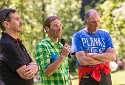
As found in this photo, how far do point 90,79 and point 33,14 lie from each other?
15580 mm

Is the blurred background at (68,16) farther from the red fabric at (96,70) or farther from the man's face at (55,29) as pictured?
the man's face at (55,29)

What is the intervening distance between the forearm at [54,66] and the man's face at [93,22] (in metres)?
1.13

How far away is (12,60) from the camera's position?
3.57 metres

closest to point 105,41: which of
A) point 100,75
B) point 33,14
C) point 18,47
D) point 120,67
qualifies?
point 100,75

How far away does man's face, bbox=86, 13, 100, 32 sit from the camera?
203 inches

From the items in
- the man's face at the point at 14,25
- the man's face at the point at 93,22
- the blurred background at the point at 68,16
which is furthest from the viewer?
the blurred background at the point at 68,16

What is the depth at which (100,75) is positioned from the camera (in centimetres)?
504

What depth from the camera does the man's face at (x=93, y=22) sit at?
203 inches

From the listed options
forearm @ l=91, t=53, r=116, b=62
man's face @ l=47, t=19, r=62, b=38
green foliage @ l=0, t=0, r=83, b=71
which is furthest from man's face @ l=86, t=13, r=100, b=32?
green foliage @ l=0, t=0, r=83, b=71

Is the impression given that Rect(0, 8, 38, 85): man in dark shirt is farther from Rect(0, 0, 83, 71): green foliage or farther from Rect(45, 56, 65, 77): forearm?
Rect(0, 0, 83, 71): green foliage

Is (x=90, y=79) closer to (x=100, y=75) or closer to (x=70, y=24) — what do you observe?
(x=100, y=75)

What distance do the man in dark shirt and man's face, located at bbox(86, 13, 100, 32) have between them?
5.41ft

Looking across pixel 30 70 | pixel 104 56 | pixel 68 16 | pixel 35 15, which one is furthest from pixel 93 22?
pixel 68 16

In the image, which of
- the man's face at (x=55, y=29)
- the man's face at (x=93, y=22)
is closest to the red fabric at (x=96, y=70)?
the man's face at (x=93, y=22)
